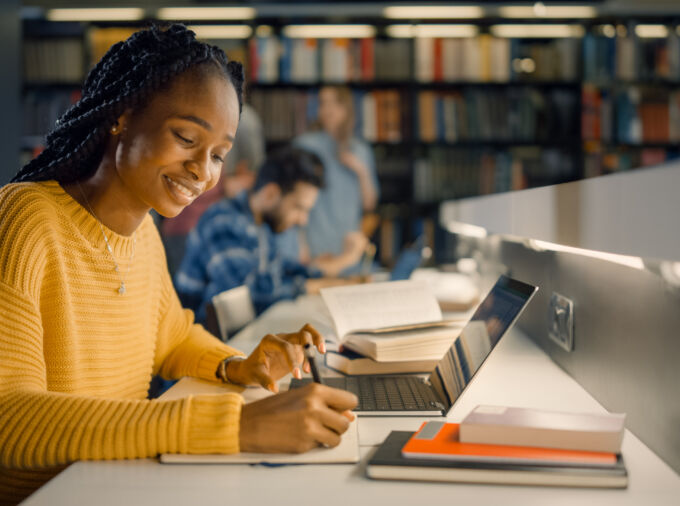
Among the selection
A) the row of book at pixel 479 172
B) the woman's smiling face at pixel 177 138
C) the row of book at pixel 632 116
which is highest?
the row of book at pixel 632 116

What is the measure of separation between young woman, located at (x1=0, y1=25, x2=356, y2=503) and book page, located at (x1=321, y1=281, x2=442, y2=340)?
30 cm

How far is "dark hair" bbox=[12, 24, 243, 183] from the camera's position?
38.9 inches

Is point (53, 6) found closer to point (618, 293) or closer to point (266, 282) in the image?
point (266, 282)

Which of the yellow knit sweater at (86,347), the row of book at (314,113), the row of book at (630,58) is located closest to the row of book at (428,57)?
the row of book at (630,58)

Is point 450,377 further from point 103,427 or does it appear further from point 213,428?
point 103,427

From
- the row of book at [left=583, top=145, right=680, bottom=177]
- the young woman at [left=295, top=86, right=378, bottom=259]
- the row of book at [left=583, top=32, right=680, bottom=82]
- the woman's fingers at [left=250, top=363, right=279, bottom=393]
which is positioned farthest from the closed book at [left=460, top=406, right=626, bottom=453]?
the row of book at [left=583, top=32, right=680, bottom=82]

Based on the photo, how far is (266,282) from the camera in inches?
109

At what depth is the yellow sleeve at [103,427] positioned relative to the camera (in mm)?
734

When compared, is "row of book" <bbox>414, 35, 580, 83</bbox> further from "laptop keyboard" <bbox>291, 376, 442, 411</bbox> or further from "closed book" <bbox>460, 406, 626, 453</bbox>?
"closed book" <bbox>460, 406, 626, 453</bbox>

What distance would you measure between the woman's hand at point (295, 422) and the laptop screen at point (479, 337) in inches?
9.3

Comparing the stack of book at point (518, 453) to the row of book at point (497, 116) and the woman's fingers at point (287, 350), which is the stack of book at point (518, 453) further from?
the row of book at point (497, 116)

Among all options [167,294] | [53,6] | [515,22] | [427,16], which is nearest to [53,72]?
[53,6]

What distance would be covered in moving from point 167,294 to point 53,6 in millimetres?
3574

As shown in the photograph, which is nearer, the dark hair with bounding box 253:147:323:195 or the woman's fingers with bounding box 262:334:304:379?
Answer: the woman's fingers with bounding box 262:334:304:379
